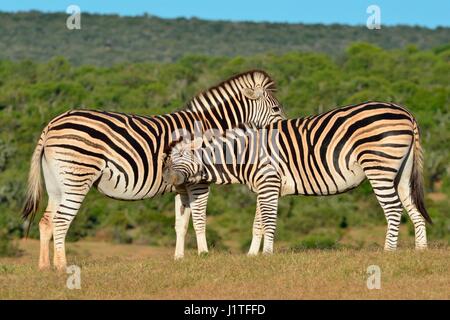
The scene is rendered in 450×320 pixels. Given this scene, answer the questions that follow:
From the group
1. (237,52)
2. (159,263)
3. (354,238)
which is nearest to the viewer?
(159,263)

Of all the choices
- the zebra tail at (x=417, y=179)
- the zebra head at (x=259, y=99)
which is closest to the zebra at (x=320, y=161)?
the zebra tail at (x=417, y=179)

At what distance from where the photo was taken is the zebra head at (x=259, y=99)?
13617 millimetres

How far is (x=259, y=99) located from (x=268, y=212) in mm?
1991

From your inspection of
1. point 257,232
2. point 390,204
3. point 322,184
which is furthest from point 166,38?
point 390,204

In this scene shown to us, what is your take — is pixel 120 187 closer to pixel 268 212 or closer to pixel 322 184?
pixel 268 212

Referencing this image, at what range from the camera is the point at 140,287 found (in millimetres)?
10023

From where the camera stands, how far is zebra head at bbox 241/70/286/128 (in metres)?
13.6

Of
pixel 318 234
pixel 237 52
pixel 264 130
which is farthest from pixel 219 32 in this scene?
pixel 264 130

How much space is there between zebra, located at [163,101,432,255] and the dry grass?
819mm

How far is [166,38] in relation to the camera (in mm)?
107562

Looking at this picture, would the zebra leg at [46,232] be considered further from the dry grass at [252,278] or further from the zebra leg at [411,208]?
the zebra leg at [411,208]
